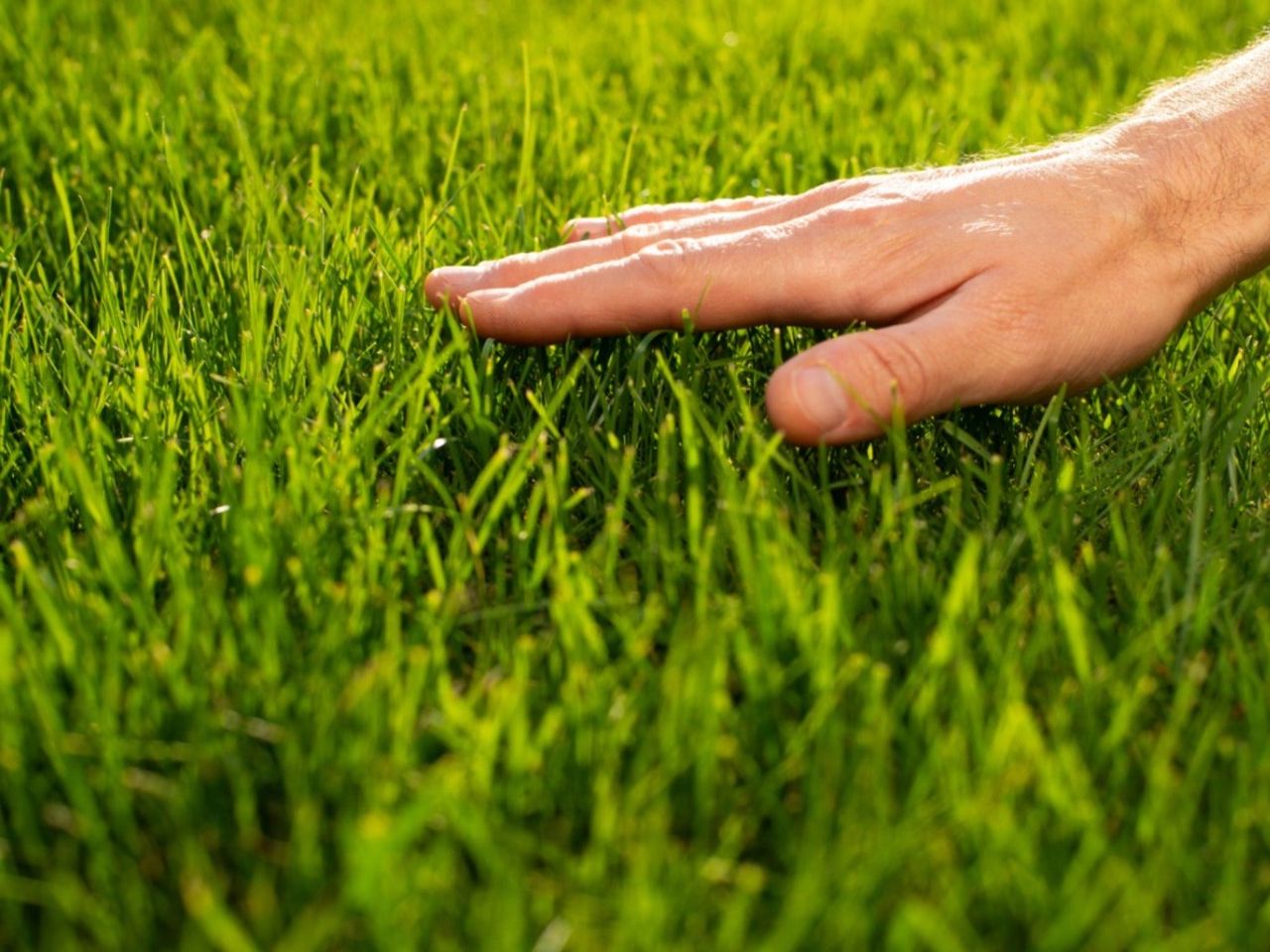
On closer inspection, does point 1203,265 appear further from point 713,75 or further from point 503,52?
point 503,52

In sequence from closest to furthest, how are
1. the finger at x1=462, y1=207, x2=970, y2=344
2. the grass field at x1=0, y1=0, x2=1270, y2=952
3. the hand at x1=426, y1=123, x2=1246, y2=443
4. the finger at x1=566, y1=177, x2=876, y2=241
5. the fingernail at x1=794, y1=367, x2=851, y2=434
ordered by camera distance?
the grass field at x1=0, y1=0, x2=1270, y2=952 → the fingernail at x1=794, y1=367, x2=851, y2=434 → the hand at x1=426, y1=123, x2=1246, y2=443 → the finger at x1=462, y1=207, x2=970, y2=344 → the finger at x1=566, y1=177, x2=876, y2=241

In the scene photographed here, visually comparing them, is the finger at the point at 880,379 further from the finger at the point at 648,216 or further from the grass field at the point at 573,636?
the finger at the point at 648,216

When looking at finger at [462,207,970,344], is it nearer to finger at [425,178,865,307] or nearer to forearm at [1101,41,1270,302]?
finger at [425,178,865,307]

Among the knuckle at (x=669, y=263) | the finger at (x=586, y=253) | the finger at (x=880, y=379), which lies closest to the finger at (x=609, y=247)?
the finger at (x=586, y=253)

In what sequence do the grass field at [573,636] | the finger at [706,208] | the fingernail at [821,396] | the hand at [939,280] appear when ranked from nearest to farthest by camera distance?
the grass field at [573,636]
the fingernail at [821,396]
the hand at [939,280]
the finger at [706,208]

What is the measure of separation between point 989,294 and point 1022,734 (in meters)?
0.76

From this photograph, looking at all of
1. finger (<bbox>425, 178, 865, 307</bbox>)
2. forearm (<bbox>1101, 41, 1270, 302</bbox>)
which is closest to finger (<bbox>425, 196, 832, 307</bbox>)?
finger (<bbox>425, 178, 865, 307</bbox>)

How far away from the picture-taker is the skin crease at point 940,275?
5.39 ft

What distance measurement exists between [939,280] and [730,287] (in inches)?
10.4

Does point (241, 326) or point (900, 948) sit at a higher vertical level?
point (241, 326)

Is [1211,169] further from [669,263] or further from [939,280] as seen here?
[669,263]

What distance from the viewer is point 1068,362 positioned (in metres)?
1.73

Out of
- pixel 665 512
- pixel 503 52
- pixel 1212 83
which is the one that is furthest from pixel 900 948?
pixel 503 52

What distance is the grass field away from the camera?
1.03 metres
